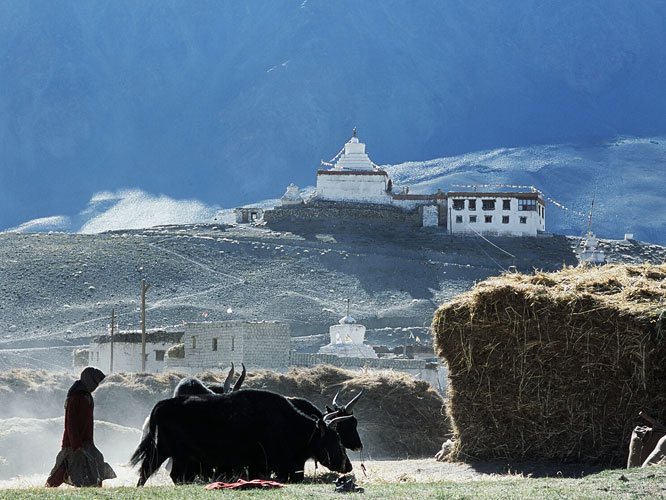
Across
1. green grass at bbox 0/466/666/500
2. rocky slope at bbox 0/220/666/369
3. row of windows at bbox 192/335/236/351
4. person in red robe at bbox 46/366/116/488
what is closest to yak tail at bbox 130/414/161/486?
person in red robe at bbox 46/366/116/488

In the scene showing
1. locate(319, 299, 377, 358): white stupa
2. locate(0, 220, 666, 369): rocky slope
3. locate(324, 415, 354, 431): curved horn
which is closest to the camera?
locate(324, 415, 354, 431): curved horn

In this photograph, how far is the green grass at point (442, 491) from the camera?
31.8ft

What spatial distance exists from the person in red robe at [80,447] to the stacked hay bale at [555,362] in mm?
5411

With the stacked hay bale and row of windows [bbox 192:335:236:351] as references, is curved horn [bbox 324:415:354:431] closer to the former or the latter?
the stacked hay bale

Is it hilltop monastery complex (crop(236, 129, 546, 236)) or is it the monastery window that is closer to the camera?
hilltop monastery complex (crop(236, 129, 546, 236))

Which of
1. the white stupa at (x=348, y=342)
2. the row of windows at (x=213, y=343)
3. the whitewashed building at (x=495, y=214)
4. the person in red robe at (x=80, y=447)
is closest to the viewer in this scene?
the person in red robe at (x=80, y=447)

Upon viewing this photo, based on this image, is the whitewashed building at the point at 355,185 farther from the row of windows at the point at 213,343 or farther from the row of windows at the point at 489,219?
the row of windows at the point at 213,343

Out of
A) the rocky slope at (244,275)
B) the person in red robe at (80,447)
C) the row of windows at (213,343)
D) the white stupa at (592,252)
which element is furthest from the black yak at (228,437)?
the white stupa at (592,252)

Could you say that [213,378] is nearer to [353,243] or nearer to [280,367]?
[280,367]

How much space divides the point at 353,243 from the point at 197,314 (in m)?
27.4

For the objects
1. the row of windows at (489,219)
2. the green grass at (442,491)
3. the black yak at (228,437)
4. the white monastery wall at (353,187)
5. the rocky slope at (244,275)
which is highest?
the white monastery wall at (353,187)

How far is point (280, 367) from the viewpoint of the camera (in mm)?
38562

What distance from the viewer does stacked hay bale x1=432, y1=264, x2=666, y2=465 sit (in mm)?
14562

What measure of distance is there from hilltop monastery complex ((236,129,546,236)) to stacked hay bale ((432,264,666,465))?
90.8 meters
